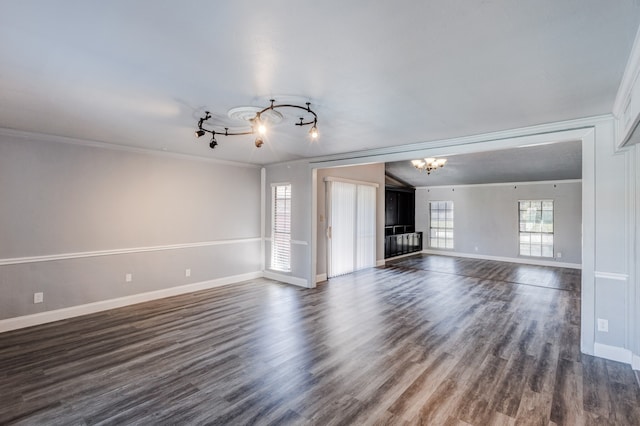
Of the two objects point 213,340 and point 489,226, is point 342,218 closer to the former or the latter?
point 213,340

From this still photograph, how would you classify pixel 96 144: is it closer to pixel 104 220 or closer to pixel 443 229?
pixel 104 220

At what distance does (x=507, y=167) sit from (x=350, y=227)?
15.0 ft

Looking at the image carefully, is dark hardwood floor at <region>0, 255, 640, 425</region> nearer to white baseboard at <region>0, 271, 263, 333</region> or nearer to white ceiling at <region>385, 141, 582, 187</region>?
white baseboard at <region>0, 271, 263, 333</region>

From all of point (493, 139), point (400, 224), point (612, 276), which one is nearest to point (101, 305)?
point (493, 139)

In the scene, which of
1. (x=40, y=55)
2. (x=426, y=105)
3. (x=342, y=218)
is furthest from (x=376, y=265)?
(x=40, y=55)

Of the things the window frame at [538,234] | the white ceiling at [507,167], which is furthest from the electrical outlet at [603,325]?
the window frame at [538,234]

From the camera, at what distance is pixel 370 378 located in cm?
287

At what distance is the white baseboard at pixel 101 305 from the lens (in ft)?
13.2

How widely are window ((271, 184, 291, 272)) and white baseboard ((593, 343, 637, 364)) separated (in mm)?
4913

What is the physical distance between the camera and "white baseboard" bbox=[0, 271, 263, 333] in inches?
158

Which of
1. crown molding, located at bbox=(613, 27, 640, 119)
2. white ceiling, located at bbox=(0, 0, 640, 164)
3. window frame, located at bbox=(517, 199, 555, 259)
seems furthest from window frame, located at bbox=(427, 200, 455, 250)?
crown molding, located at bbox=(613, 27, 640, 119)

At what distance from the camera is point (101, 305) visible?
4.70 meters

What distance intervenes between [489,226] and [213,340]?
928 centimetres

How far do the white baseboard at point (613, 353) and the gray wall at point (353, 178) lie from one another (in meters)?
4.57
